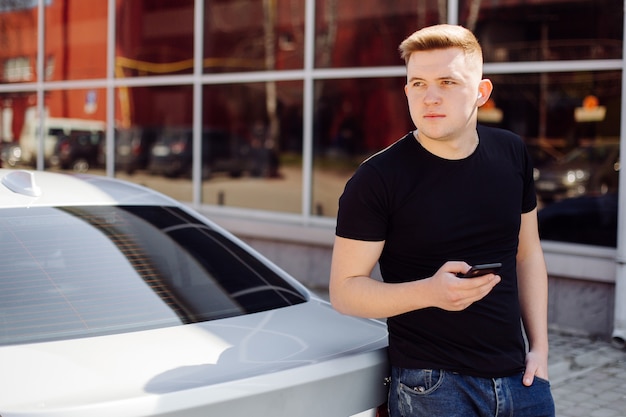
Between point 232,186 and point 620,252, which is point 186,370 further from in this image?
point 232,186

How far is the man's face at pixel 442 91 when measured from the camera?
2.54m

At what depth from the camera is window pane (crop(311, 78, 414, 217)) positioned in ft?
29.2

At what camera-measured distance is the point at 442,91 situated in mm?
2541

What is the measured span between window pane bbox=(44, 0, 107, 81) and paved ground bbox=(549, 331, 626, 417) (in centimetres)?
725

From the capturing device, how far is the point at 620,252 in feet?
21.9

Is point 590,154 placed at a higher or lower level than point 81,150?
higher

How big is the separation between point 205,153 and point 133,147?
1.45 m

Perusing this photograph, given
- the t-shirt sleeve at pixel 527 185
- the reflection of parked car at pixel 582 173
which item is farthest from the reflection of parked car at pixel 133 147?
the t-shirt sleeve at pixel 527 185

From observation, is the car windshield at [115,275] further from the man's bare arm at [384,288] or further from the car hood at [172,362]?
the man's bare arm at [384,288]

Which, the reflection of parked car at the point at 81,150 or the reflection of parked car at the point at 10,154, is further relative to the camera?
the reflection of parked car at the point at 10,154

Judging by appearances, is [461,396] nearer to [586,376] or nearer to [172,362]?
[172,362]

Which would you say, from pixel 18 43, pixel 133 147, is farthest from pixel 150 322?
pixel 18 43

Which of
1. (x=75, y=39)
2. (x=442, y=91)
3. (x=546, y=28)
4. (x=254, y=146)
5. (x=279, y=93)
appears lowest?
(x=254, y=146)

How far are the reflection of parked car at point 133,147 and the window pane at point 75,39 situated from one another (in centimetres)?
86
